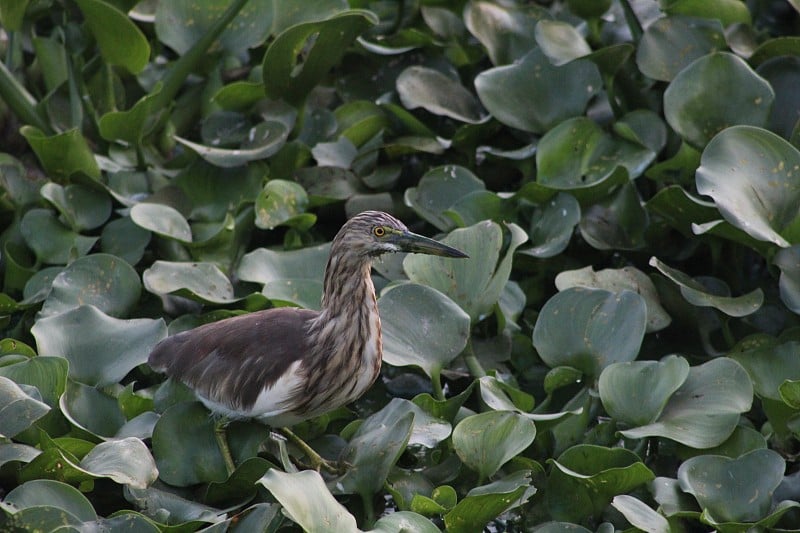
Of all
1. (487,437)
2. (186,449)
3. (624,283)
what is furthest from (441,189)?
(186,449)

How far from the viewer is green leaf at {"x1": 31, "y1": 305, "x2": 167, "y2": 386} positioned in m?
4.82

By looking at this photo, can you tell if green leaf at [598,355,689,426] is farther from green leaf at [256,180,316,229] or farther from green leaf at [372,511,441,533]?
green leaf at [256,180,316,229]

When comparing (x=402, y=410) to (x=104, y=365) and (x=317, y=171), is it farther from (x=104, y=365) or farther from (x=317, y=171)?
(x=317, y=171)

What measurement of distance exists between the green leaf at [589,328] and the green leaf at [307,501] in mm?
1427

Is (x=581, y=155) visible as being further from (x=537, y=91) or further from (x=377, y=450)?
(x=377, y=450)

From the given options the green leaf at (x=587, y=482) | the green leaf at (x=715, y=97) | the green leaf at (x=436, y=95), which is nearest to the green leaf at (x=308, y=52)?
the green leaf at (x=436, y=95)

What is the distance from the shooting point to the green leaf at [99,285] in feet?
17.4

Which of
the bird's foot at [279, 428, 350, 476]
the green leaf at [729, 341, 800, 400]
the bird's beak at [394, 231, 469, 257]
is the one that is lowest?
the bird's foot at [279, 428, 350, 476]

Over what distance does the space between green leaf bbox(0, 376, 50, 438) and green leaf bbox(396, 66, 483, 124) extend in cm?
292

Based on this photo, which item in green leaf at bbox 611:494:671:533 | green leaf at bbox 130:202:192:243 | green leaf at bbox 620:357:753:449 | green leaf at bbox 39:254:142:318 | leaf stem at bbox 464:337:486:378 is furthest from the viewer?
green leaf at bbox 130:202:192:243

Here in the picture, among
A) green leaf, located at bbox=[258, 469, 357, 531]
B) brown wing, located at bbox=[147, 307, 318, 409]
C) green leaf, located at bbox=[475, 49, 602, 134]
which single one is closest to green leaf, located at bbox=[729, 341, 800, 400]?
green leaf, located at bbox=[475, 49, 602, 134]

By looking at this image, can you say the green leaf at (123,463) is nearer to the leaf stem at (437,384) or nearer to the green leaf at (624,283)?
the leaf stem at (437,384)

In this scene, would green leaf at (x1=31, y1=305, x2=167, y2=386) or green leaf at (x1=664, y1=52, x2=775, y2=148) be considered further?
green leaf at (x1=664, y1=52, x2=775, y2=148)

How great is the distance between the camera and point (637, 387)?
4691 mm
